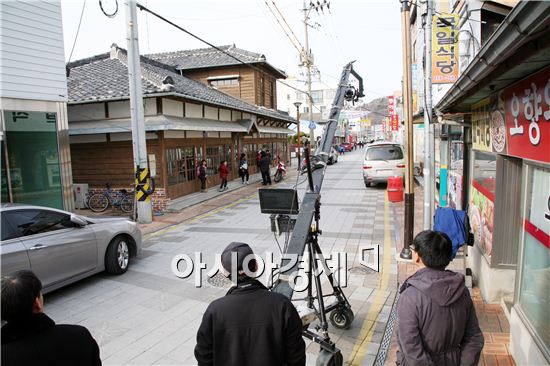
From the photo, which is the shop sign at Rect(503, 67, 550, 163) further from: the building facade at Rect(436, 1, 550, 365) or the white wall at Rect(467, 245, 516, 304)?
the white wall at Rect(467, 245, 516, 304)

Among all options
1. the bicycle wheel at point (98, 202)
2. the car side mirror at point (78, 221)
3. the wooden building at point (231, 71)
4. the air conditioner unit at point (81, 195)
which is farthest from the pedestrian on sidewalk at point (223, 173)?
the car side mirror at point (78, 221)

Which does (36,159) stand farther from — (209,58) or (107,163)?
(209,58)

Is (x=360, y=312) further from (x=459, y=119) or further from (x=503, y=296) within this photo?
(x=459, y=119)

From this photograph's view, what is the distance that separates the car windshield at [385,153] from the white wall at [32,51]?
1173 cm

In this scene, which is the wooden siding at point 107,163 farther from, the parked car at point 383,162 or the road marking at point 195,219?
the parked car at point 383,162

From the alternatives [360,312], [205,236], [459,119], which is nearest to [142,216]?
[205,236]

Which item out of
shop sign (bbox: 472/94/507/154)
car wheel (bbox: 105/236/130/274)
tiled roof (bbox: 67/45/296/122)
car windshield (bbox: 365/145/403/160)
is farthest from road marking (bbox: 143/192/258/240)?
shop sign (bbox: 472/94/507/154)

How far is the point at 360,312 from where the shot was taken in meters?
5.17

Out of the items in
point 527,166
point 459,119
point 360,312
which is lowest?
point 360,312

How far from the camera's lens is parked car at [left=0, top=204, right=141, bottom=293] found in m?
5.25

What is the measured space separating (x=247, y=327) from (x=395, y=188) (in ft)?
37.1

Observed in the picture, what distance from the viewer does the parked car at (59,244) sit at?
5254 mm

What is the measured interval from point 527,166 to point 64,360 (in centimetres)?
434

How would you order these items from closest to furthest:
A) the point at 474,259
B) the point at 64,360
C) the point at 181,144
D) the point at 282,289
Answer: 1. the point at 64,360
2. the point at 282,289
3. the point at 474,259
4. the point at 181,144
